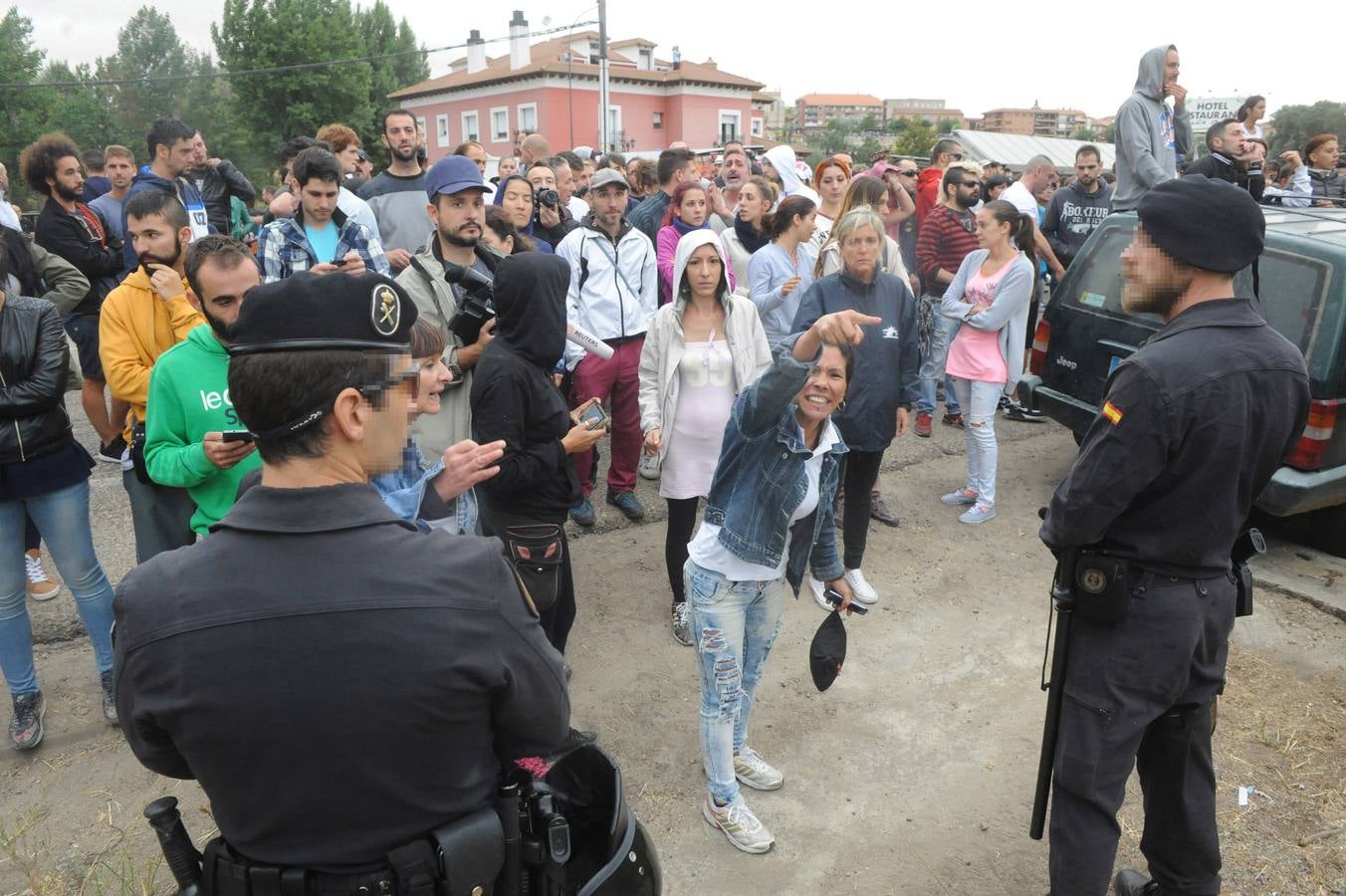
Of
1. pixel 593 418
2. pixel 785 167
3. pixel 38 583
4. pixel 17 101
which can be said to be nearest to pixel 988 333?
pixel 785 167

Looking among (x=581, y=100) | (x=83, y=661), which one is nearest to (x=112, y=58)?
(x=581, y=100)

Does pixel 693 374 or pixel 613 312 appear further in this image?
pixel 613 312

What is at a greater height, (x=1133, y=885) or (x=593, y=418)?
(x=593, y=418)

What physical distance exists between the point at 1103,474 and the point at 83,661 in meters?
4.44

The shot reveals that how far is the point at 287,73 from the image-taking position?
41.6m

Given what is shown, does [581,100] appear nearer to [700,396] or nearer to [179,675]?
[700,396]

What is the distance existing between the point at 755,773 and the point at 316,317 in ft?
8.84

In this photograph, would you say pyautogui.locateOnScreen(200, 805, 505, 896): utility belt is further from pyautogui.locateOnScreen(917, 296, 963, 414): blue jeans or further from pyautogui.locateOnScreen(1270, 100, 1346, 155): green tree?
pyautogui.locateOnScreen(1270, 100, 1346, 155): green tree

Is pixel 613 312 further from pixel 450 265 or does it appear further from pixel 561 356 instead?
pixel 561 356

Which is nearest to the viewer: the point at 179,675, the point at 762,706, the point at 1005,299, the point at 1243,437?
the point at 179,675

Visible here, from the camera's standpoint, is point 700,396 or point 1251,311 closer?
point 1251,311

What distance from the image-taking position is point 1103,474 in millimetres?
2346

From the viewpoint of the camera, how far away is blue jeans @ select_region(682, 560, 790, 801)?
120 inches

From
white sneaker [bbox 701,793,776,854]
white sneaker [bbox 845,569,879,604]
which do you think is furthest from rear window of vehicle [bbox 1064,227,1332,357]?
white sneaker [bbox 701,793,776,854]
